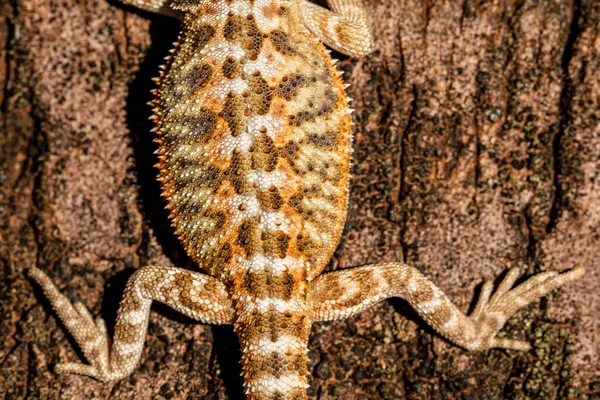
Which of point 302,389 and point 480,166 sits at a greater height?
point 480,166

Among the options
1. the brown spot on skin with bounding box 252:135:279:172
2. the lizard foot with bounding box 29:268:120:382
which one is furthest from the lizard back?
the lizard foot with bounding box 29:268:120:382

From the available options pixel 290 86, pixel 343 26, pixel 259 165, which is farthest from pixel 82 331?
pixel 343 26

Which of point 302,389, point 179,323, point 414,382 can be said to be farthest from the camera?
point 179,323

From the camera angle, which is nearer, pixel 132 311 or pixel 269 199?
pixel 269 199

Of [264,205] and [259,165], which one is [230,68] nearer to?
[259,165]

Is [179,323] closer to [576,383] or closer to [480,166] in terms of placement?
[480,166]

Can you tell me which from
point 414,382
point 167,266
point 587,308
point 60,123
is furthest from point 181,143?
point 587,308

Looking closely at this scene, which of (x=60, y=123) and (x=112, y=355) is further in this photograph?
(x=60, y=123)
